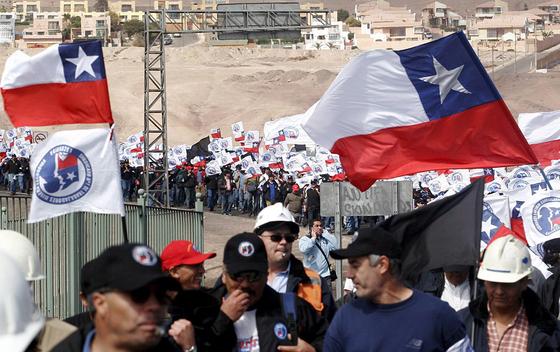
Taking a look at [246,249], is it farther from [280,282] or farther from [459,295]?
[459,295]

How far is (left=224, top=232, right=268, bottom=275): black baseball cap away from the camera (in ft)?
19.0

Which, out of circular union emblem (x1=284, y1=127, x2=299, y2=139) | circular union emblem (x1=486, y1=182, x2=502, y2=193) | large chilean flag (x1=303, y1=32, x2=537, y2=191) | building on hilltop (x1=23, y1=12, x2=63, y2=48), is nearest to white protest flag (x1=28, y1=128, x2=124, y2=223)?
large chilean flag (x1=303, y1=32, x2=537, y2=191)

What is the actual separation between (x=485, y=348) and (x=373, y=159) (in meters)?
2.80

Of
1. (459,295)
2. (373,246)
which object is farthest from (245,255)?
(459,295)

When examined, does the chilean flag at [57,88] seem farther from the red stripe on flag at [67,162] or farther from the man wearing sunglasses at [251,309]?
the man wearing sunglasses at [251,309]

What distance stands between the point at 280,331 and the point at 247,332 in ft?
0.46

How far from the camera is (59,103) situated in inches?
367

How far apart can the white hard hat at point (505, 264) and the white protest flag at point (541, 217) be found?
21.2 feet

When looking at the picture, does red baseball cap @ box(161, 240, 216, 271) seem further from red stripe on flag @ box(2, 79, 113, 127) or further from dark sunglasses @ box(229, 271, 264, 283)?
red stripe on flag @ box(2, 79, 113, 127)

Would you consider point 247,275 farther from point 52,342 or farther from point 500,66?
point 500,66

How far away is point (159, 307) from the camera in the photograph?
4.17 meters

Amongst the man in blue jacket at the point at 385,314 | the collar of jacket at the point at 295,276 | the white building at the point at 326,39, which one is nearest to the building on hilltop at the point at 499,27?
the white building at the point at 326,39

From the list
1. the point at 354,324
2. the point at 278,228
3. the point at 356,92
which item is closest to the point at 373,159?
the point at 356,92

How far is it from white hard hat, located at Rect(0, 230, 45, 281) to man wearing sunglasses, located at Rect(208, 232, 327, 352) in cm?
86
